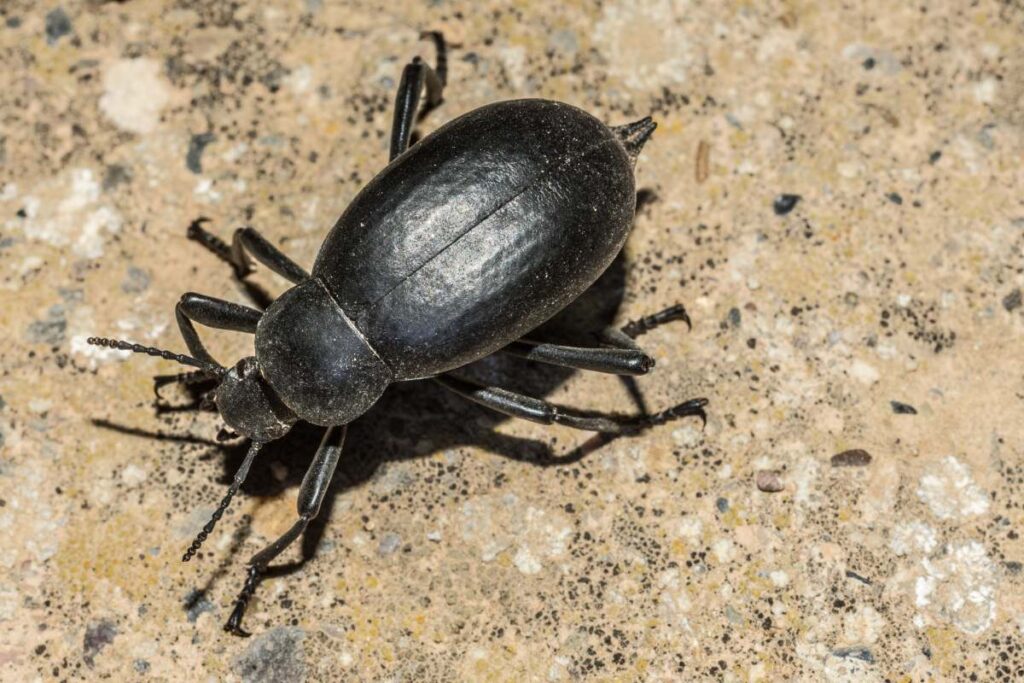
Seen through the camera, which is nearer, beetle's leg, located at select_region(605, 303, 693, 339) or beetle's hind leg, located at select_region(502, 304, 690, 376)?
beetle's hind leg, located at select_region(502, 304, 690, 376)

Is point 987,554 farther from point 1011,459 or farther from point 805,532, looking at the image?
point 805,532

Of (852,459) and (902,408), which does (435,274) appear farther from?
(902,408)

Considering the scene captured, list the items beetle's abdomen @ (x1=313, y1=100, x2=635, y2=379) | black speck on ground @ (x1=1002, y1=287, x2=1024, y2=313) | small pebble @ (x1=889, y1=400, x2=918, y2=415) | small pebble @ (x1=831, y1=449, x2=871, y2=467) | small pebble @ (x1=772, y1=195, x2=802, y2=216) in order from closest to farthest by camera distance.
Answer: beetle's abdomen @ (x1=313, y1=100, x2=635, y2=379) → small pebble @ (x1=831, y1=449, x2=871, y2=467) → small pebble @ (x1=889, y1=400, x2=918, y2=415) → black speck on ground @ (x1=1002, y1=287, x2=1024, y2=313) → small pebble @ (x1=772, y1=195, x2=802, y2=216)

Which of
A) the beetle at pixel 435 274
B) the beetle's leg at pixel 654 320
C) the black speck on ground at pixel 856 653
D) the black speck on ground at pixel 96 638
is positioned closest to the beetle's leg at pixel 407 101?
the beetle at pixel 435 274

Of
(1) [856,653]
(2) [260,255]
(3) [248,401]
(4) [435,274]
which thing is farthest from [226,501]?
(1) [856,653]

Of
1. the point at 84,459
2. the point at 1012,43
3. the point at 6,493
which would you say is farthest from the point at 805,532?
the point at 6,493

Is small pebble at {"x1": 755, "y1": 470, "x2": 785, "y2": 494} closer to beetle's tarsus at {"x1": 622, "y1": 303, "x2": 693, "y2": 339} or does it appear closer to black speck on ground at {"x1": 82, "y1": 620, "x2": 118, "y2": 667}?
beetle's tarsus at {"x1": 622, "y1": 303, "x2": 693, "y2": 339}

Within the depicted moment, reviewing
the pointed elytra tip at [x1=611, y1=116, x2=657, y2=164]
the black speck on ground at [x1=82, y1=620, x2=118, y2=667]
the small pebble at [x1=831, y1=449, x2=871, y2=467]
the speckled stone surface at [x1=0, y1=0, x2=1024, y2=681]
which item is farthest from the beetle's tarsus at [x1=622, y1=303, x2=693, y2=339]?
the black speck on ground at [x1=82, y1=620, x2=118, y2=667]
